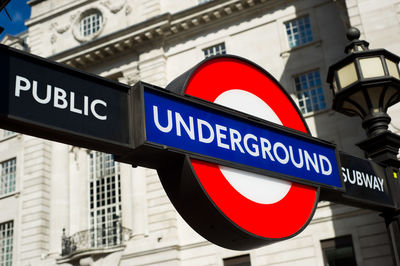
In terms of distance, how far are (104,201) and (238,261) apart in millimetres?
8037

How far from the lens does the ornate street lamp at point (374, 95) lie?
13.9ft

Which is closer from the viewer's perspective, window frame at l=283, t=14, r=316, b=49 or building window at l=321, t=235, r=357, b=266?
building window at l=321, t=235, r=357, b=266

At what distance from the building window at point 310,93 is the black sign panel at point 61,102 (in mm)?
20946

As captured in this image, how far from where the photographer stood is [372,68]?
4375 millimetres

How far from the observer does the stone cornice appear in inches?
990

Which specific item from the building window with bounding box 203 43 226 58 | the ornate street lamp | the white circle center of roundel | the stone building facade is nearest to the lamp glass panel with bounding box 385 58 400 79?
the ornate street lamp

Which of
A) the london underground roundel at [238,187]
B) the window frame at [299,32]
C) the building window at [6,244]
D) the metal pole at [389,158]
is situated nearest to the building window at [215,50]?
the window frame at [299,32]

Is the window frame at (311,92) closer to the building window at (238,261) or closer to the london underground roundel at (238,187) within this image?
the building window at (238,261)

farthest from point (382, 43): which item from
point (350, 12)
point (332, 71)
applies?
point (332, 71)

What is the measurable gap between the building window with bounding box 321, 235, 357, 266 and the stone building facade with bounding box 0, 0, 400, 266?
0.05 m

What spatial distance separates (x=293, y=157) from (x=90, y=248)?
872 inches

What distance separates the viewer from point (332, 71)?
4730 millimetres

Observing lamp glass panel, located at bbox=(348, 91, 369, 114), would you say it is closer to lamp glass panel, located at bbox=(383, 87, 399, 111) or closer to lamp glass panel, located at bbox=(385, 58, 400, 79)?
lamp glass panel, located at bbox=(383, 87, 399, 111)

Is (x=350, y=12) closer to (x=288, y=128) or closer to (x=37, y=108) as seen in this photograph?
(x=288, y=128)
